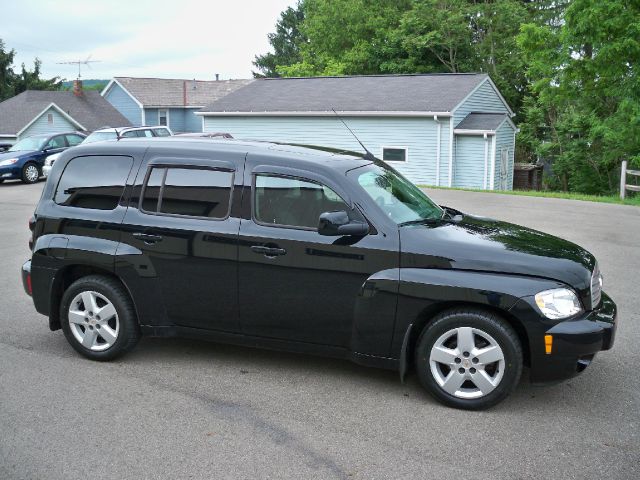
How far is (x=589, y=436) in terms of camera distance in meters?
4.48

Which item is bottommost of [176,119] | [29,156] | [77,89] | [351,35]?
[29,156]

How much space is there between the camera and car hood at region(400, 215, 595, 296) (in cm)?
484

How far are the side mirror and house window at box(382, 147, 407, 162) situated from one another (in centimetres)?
2560

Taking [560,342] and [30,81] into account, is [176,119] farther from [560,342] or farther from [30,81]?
[560,342]

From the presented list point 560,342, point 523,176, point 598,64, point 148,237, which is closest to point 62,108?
point 523,176

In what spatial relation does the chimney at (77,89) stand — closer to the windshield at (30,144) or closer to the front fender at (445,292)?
the windshield at (30,144)

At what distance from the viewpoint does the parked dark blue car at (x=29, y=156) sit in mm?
23453

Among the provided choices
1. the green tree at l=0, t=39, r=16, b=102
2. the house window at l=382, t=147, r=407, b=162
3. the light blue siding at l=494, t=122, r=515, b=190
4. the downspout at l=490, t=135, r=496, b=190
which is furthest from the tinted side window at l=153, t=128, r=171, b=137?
the green tree at l=0, t=39, r=16, b=102

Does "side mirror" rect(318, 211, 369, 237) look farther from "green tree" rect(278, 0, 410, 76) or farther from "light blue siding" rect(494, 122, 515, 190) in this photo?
"green tree" rect(278, 0, 410, 76)

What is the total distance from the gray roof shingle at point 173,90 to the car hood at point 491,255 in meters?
54.3

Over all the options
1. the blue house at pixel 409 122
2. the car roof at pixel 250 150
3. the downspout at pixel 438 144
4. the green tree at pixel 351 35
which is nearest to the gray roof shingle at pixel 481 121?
the blue house at pixel 409 122

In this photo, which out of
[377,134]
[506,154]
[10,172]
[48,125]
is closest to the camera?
[10,172]

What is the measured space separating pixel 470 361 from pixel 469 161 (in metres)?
25.9

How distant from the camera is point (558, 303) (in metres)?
4.76
